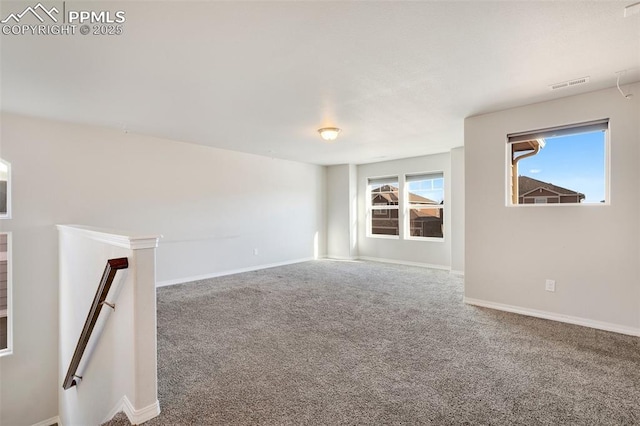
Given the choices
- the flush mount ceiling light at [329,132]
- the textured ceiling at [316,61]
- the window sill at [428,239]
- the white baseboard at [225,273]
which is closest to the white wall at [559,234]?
the textured ceiling at [316,61]

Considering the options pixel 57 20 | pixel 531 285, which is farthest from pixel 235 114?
pixel 531 285

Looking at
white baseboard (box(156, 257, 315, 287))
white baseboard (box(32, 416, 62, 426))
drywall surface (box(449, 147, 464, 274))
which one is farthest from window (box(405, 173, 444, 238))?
white baseboard (box(32, 416, 62, 426))

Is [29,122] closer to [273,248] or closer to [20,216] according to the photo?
[20,216]

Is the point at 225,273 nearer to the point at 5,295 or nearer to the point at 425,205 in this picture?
the point at 5,295

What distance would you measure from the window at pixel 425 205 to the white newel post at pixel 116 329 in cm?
588

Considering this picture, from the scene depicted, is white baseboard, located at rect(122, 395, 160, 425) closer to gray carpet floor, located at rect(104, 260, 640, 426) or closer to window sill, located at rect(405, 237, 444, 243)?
gray carpet floor, located at rect(104, 260, 640, 426)

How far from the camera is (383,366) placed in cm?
229

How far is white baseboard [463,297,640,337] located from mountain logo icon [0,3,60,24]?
15.7ft

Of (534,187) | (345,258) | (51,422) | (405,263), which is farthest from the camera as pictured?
(345,258)

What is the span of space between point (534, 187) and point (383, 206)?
158 inches

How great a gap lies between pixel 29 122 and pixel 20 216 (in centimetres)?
120

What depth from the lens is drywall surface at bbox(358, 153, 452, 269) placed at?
6.19m

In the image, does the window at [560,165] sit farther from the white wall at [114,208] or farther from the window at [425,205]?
the white wall at [114,208]

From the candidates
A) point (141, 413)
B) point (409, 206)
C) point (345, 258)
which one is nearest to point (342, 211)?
point (345, 258)
